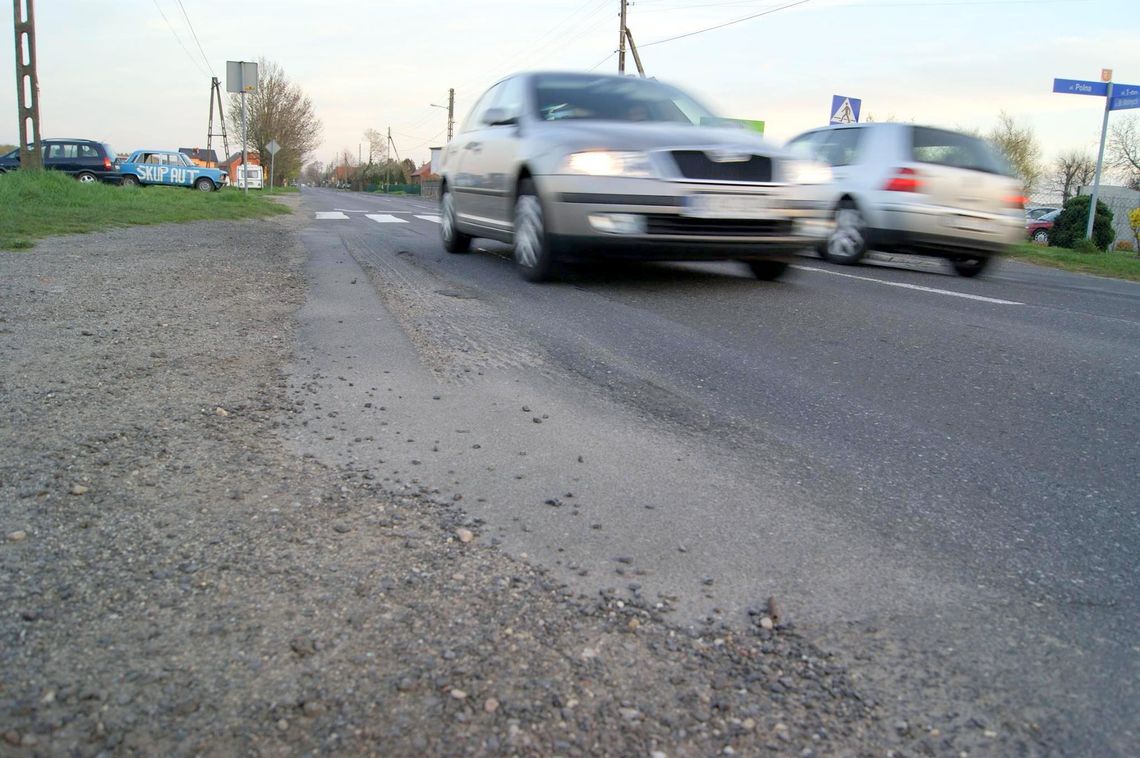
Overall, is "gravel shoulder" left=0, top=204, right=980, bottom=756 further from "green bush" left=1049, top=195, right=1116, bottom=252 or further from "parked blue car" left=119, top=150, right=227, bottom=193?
"parked blue car" left=119, top=150, right=227, bottom=193

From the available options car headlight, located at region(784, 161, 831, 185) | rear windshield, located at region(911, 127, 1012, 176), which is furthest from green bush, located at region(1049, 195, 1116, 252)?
car headlight, located at region(784, 161, 831, 185)

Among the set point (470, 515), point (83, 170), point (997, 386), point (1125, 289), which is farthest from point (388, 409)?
point (83, 170)

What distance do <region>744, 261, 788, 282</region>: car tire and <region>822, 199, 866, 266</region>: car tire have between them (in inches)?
98.7

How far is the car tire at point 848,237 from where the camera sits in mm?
9305

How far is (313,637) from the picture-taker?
5.67ft

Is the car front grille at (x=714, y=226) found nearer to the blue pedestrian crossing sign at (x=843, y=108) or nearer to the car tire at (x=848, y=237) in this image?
A: the car tire at (x=848, y=237)

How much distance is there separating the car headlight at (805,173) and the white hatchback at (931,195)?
2.20 m

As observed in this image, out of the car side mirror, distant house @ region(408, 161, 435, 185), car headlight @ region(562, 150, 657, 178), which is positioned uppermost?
distant house @ region(408, 161, 435, 185)

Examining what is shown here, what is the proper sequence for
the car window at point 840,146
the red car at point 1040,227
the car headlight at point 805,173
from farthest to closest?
the red car at point 1040,227 < the car window at point 840,146 < the car headlight at point 805,173

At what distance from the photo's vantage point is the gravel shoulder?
1.48m

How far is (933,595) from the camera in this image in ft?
6.52

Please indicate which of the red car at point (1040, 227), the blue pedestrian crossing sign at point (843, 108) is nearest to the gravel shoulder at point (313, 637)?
the blue pedestrian crossing sign at point (843, 108)

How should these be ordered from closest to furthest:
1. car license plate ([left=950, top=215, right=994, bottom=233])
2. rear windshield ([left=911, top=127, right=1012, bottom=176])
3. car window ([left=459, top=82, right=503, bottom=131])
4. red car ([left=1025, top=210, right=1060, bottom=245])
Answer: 1. car window ([left=459, top=82, right=503, bottom=131])
2. car license plate ([left=950, top=215, right=994, bottom=233])
3. rear windshield ([left=911, top=127, right=1012, bottom=176])
4. red car ([left=1025, top=210, right=1060, bottom=245])

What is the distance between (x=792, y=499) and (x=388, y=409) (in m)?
1.52
